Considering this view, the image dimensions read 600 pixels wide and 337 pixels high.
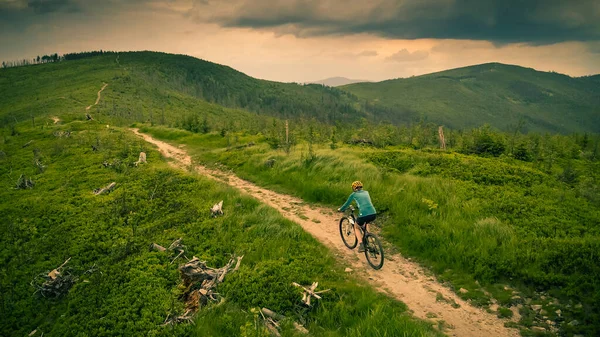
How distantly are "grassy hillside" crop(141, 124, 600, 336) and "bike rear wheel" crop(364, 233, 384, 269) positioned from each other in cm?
138

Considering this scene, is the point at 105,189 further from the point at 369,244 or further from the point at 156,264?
the point at 369,244

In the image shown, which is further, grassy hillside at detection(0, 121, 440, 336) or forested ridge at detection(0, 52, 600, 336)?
forested ridge at detection(0, 52, 600, 336)

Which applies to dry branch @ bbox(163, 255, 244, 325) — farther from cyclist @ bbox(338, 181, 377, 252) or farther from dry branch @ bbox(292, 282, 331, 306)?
cyclist @ bbox(338, 181, 377, 252)

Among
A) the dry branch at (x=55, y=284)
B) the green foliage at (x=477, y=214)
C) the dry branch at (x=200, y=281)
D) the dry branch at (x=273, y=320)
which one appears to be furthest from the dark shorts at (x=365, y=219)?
the dry branch at (x=55, y=284)

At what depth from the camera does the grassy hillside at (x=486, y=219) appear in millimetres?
7504

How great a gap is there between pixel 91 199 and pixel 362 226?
1373 cm

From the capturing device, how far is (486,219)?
10406 mm

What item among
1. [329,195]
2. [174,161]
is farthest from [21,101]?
[329,195]

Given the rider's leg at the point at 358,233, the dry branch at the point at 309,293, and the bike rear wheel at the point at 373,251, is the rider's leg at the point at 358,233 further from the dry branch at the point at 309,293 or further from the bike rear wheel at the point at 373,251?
the dry branch at the point at 309,293

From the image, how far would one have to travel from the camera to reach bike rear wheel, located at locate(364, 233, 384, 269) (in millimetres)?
9219

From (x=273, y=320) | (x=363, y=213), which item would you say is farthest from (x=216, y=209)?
(x=273, y=320)

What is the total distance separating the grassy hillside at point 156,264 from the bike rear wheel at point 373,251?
3.38ft

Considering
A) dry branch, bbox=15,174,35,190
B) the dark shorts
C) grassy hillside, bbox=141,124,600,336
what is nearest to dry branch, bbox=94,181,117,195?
dry branch, bbox=15,174,35,190

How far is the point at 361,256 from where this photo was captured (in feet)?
32.9
